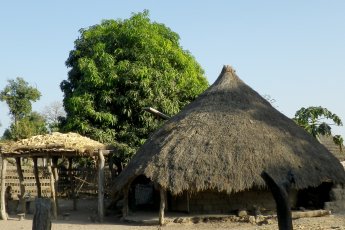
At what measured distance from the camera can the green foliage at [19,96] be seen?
36.3 meters

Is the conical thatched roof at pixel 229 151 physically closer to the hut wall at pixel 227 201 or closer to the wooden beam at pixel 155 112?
the hut wall at pixel 227 201

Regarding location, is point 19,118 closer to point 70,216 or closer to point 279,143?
point 70,216

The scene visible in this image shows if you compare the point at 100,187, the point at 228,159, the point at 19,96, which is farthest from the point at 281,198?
the point at 19,96

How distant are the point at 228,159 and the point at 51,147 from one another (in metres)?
5.14

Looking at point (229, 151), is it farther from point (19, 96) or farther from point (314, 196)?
point (19, 96)

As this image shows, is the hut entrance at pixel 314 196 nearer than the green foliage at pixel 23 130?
Yes

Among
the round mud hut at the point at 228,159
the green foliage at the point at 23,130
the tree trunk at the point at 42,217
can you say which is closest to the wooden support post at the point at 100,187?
the round mud hut at the point at 228,159

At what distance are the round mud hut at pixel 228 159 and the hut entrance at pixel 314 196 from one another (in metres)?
0.03

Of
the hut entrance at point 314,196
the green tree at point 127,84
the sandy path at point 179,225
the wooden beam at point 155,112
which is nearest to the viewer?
the sandy path at point 179,225

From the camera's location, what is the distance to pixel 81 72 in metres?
20.1

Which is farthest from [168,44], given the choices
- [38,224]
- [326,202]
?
[38,224]

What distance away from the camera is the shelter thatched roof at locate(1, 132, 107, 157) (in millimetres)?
14922

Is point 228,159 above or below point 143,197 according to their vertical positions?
above

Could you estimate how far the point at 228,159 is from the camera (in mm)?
14008
